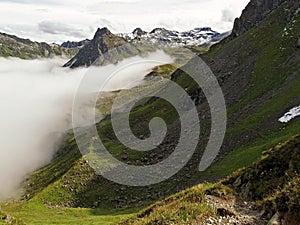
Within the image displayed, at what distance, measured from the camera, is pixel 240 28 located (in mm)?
169375

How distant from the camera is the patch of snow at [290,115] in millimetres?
65875

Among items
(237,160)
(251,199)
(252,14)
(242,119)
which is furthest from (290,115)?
(252,14)

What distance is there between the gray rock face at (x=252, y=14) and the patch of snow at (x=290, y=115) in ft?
323

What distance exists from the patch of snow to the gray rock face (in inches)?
3870

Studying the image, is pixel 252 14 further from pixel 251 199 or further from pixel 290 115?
pixel 251 199

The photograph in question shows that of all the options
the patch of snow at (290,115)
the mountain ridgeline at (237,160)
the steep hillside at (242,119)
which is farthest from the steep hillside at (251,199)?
the patch of snow at (290,115)

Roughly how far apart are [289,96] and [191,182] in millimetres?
29351

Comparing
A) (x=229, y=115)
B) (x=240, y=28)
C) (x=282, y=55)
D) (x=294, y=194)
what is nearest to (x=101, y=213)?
(x=229, y=115)

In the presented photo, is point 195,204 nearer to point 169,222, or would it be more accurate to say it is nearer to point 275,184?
point 169,222

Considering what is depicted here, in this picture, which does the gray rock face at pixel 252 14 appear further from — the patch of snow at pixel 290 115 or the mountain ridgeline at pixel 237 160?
the patch of snow at pixel 290 115

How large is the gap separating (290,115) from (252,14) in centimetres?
11020

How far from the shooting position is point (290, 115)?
220 ft

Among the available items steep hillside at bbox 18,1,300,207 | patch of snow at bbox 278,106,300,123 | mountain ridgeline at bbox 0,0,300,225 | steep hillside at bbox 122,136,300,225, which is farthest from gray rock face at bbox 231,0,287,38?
steep hillside at bbox 122,136,300,225

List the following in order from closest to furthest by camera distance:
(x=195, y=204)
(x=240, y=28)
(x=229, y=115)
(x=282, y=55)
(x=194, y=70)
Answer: (x=195, y=204) → (x=229, y=115) → (x=282, y=55) → (x=194, y=70) → (x=240, y=28)
